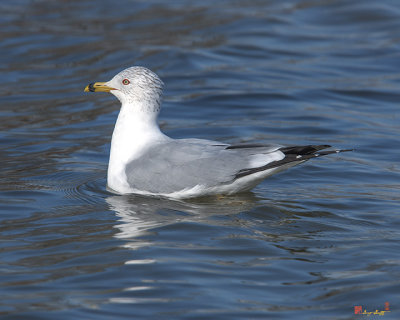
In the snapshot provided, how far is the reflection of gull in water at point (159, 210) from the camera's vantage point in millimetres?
6422

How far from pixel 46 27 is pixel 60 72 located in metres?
2.46

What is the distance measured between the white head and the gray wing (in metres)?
0.65

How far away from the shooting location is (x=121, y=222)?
6.55 metres

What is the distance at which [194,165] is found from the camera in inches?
278

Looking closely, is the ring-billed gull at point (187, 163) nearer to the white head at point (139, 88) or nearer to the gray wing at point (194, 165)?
the gray wing at point (194, 165)

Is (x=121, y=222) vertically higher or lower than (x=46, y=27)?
lower

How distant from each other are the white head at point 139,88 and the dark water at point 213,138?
89 centimetres

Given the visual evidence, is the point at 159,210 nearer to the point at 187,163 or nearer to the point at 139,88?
the point at 187,163

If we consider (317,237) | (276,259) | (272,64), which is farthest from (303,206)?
(272,64)

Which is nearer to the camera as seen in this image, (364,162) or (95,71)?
(364,162)

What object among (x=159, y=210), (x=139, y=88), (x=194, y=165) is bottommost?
(x=159, y=210)

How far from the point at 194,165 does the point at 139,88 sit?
1081mm

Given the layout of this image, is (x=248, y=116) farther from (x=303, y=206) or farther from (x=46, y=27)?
(x=46, y=27)

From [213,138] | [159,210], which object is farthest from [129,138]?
[213,138]
